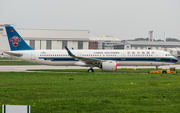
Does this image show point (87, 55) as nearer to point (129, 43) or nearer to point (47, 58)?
point (47, 58)

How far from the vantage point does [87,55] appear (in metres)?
38.8

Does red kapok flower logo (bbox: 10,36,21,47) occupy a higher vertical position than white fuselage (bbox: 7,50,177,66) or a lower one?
higher

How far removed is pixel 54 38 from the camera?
108688 millimetres

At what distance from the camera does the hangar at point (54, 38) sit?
352 ft

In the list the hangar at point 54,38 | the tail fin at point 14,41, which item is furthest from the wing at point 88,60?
the hangar at point 54,38

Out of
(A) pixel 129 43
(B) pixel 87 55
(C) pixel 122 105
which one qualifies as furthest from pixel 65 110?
(A) pixel 129 43

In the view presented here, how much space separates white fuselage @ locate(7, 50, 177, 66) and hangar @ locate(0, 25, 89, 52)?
69.7m

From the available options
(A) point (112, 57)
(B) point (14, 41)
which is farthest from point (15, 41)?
(A) point (112, 57)

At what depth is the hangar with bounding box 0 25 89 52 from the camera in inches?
4230

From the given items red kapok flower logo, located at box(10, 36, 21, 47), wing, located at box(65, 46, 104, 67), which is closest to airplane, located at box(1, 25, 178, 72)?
wing, located at box(65, 46, 104, 67)

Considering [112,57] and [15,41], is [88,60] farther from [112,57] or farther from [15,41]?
[15,41]

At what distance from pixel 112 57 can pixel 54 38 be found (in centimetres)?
7348

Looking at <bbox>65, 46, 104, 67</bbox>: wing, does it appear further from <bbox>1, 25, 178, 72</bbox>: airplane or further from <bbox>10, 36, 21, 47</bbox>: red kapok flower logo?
<bbox>10, 36, 21, 47</bbox>: red kapok flower logo

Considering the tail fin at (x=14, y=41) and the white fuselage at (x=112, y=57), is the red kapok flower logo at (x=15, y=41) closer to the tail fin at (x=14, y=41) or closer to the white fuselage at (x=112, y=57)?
the tail fin at (x=14, y=41)
